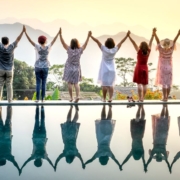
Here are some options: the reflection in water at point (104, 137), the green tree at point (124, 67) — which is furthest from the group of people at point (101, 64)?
the green tree at point (124, 67)

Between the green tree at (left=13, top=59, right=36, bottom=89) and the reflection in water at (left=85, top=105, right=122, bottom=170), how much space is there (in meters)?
19.1

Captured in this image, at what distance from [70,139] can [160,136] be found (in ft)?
2.86

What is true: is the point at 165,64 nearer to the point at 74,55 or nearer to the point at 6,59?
the point at 74,55

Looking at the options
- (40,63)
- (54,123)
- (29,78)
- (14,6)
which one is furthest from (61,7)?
(54,123)

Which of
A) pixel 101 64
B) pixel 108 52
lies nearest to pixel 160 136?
pixel 108 52

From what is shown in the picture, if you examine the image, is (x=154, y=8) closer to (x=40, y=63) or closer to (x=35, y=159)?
(x=40, y=63)

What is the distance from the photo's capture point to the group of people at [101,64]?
741 centimetres

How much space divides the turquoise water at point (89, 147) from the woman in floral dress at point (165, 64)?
268 cm

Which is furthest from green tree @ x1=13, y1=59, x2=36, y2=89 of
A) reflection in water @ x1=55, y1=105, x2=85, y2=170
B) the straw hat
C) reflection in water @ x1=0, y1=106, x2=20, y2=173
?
reflection in water @ x1=0, y1=106, x2=20, y2=173

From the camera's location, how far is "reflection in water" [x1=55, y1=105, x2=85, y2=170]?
9.75 ft

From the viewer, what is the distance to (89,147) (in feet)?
10.9

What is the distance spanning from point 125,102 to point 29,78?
61.4 feet

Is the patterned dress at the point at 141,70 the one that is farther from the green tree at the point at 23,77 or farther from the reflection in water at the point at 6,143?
the green tree at the point at 23,77

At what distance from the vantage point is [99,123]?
4.84m
